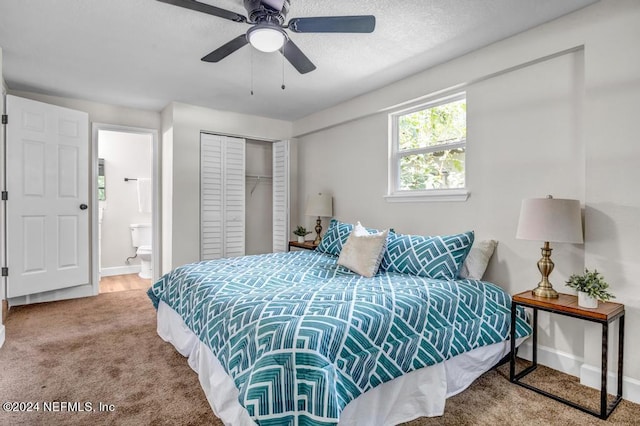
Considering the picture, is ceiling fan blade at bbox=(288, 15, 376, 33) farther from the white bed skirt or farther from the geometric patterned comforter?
the white bed skirt

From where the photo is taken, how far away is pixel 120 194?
217 inches

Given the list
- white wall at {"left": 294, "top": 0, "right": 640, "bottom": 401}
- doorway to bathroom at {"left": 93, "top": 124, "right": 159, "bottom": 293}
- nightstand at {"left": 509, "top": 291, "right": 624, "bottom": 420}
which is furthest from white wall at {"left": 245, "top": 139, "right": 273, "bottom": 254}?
nightstand at {"left": 509, "top": 291, "right": 624, "bottom": 420}

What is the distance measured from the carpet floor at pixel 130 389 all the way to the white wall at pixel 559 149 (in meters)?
0.51

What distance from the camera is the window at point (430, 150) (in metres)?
3.08

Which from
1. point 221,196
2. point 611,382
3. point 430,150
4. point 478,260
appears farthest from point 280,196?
point 611,382

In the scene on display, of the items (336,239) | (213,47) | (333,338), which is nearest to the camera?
(333,338)

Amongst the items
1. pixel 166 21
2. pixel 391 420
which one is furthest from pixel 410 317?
pixel 166 21

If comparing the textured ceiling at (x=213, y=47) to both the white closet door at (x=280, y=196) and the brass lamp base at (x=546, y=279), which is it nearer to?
the white closet door at (x=280, y=196)

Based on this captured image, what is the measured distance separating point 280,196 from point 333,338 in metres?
3.52

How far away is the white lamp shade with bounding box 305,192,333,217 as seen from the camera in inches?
168

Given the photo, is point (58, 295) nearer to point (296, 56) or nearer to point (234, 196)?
point (234, 196)

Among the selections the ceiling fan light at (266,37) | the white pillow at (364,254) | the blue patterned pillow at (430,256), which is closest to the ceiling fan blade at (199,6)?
the ceiling fan light at (266,37)

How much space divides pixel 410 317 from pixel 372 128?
2510 mm

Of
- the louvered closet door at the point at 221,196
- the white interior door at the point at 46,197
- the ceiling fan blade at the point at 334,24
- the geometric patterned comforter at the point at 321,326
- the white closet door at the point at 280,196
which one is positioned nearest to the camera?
the geometric patterned comforter at the point at 321,326
